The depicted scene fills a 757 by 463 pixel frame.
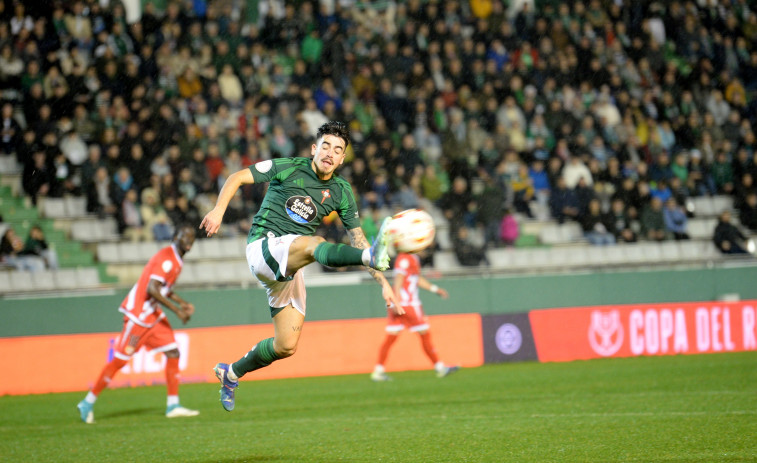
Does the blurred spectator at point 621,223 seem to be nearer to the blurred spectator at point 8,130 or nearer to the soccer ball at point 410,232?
the blurred spectator at point 8,130

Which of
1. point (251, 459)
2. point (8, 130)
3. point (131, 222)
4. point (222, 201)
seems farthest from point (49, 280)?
point (222, 201)

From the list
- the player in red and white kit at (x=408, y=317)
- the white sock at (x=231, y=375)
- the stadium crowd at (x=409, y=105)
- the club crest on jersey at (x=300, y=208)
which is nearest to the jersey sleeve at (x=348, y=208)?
the club crest on jersey at (x=300, y=208)

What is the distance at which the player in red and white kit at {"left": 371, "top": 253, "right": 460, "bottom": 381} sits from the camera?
14227 millimetres

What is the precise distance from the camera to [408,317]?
561 inches

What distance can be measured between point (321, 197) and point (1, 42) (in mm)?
11794

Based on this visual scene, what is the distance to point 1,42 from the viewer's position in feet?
55.8

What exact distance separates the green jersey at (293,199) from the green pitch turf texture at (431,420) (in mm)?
1812

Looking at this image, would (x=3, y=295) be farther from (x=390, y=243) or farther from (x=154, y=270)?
(x=390, y=243)

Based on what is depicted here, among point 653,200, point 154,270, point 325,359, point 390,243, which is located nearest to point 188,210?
point 325,359

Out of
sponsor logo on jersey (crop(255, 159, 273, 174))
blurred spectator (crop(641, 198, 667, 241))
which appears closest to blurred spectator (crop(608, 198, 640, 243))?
blurred spectator (crop(641, 198, 667, 241))

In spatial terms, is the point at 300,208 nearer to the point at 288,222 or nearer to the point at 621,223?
the point at 288,222

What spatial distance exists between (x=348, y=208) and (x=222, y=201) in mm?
1245

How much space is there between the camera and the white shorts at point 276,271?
→ 22.1 feet

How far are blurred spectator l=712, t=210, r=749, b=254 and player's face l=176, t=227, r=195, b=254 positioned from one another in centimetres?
1175
